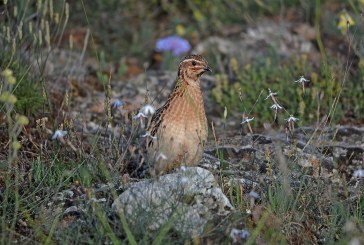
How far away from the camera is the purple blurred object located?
31.5 ft

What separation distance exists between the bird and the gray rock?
0.53 meters

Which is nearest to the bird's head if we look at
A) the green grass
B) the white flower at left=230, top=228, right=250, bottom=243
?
the green grass

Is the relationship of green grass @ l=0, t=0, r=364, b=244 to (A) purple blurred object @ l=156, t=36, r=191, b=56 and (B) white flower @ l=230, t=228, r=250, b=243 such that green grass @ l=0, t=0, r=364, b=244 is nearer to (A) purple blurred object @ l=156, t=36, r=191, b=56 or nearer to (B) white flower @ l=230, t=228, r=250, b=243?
(B) white flower @ l=230, t=228, r=250, b=243

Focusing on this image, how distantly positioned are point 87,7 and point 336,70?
3.59 m

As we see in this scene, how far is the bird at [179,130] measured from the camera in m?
6.02

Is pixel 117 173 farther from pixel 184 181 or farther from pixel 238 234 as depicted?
pixel 238 234

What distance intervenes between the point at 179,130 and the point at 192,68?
60 cm

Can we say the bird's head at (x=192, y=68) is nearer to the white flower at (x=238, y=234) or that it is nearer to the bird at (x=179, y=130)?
the bird at (x=179, y=130)

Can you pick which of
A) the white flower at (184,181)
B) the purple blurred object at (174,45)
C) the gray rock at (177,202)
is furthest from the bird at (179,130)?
the purple blurred object at (174,45)

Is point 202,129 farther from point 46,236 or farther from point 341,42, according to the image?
point 341,42

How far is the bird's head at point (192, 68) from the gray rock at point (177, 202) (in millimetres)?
1147

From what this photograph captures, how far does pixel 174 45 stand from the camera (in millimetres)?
9641

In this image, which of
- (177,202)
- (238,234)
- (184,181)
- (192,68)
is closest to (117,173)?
(177,202)

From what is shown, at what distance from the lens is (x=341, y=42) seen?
376 inches
